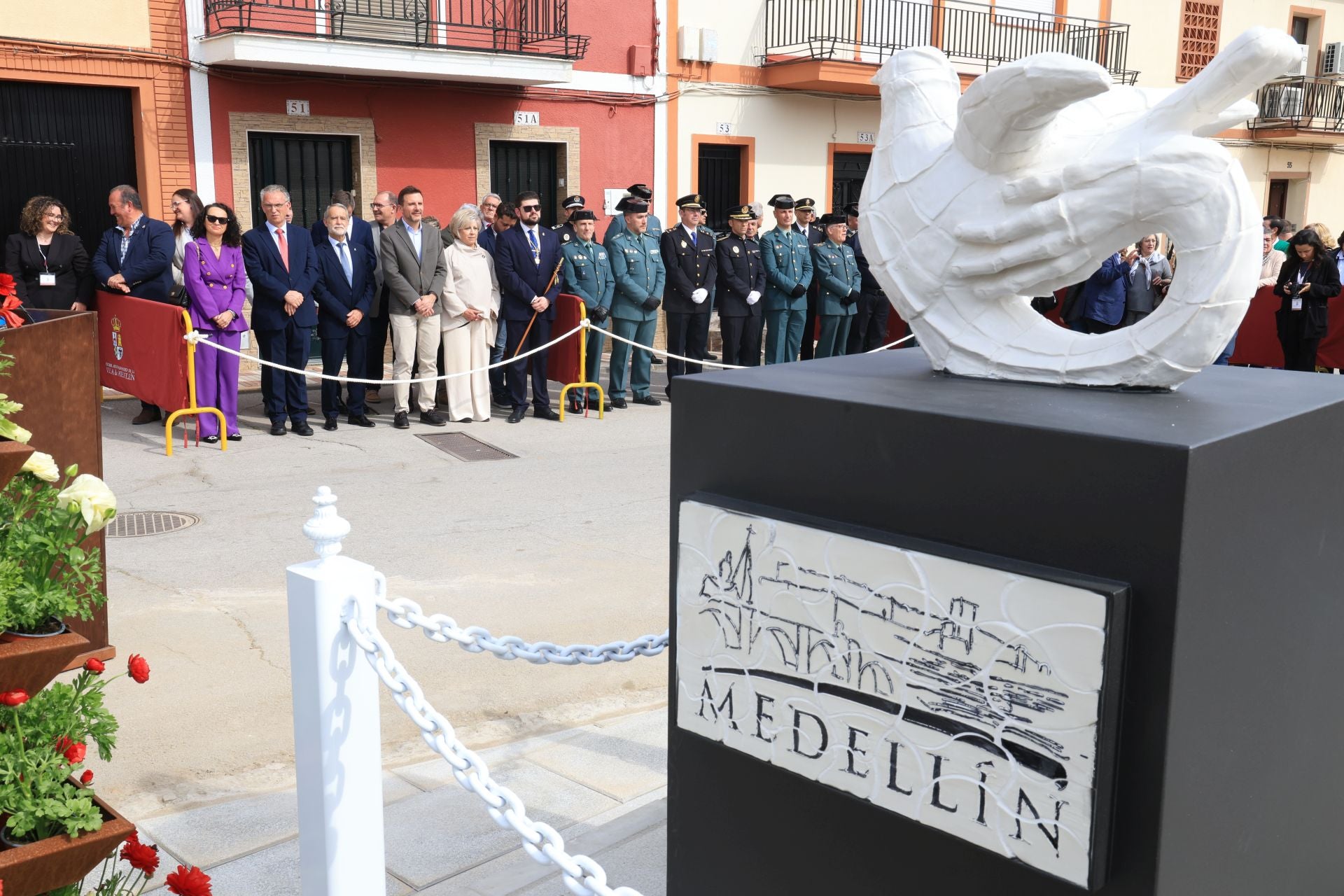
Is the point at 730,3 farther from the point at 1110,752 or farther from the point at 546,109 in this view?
the point at 1110,752

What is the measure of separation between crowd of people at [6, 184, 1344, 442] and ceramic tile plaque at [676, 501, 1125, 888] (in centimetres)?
687

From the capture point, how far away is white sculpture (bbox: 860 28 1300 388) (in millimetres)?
2639

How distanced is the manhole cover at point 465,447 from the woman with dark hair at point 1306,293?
25.6 ft

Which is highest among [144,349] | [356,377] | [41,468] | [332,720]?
[41,468]

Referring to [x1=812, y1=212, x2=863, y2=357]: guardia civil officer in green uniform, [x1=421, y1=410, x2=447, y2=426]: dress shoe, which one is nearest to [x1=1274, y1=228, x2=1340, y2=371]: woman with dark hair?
[x1=812, y1=212, x2=863, y2=357]: guardia civil officer in green uniform

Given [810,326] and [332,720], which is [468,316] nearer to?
[810,326]

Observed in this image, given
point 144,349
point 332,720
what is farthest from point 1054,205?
point 144,349

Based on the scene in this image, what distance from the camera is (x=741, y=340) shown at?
1263cm

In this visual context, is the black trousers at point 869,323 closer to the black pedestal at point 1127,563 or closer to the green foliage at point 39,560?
the black pedestal at point 1127,563

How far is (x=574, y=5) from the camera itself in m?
15.7

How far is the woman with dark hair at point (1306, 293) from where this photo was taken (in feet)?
39.2

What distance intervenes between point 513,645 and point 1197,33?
23532 mm

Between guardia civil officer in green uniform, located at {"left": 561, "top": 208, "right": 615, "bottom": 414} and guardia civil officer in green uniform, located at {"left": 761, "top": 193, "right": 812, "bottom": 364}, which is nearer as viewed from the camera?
guardia civil officer in green uniform, located at {"left": 561, "top": 208, "right": 615, "bottom": 414}

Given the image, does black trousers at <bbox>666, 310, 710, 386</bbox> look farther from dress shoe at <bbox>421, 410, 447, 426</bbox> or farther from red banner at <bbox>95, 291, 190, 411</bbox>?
red banner at <bbox>95, 291, 190, 411</bbox>
